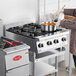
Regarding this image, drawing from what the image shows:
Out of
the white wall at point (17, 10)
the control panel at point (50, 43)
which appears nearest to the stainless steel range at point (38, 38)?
the control panel at point (50, 43)

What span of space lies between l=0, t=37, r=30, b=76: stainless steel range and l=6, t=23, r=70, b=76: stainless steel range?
0.23 m

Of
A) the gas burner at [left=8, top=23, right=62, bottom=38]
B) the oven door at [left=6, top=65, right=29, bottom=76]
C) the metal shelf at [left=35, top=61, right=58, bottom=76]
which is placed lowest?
the metal shelf at [left=35, top=61, right=58, bottom=76]

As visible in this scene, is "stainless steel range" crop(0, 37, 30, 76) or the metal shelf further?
the metal shelf

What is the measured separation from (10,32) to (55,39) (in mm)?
587

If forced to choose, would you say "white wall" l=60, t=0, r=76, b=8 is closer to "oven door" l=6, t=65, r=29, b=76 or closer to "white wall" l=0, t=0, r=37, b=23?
"white wall" l=0, t=0, r=37, b=23

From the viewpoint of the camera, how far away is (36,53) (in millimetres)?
2520

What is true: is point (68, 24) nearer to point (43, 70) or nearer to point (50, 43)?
point (50, 43)

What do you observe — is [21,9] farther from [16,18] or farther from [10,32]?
[10,32]

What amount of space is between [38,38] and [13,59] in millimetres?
425

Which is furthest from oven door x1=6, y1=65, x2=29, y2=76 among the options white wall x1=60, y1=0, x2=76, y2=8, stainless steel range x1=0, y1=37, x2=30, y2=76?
white wall x1=60, y1=0, x2=76, y2=8

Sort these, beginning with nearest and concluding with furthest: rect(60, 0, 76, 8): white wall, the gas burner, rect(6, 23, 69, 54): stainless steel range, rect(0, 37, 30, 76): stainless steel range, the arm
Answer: rect(0, 37, 30, 76): stainless steel range
rect(6, 23, 69, 54): stainless steel range
the gas burner
the arm
rect(60, 0, 76, 8): white wall

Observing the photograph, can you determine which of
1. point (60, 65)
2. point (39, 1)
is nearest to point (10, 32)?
point (39, 1)

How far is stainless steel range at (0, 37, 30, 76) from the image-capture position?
7.06ft

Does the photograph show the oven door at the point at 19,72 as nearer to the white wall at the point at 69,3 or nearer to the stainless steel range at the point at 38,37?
the stainless steel range at the point at 38,37
